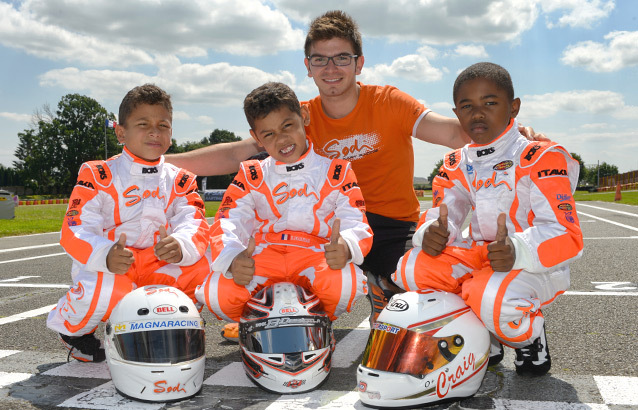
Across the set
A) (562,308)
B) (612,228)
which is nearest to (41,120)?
(612,228)

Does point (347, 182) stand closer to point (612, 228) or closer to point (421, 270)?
point (421, 270)

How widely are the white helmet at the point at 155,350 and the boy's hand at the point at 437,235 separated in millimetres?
1396

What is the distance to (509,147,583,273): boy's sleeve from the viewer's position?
9.61 ft

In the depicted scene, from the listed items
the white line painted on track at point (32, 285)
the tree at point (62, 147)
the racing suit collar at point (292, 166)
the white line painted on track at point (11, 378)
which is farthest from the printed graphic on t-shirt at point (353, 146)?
the tree at point (62, 147)

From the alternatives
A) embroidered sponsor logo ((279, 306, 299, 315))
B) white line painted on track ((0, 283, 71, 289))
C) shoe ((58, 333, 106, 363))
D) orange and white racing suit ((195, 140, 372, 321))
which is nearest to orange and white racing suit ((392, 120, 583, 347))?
orange and white racing suit ((195, 140, 372, 321))

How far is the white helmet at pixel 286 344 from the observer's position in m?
2.96

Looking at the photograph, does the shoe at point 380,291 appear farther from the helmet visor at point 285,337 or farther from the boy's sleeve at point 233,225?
the helmet visor at point 285,337

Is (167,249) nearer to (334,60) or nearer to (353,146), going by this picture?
(353,146)

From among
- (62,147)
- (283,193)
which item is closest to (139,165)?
(283,193)

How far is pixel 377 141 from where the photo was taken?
4.62 m

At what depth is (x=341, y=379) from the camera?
3285 mm

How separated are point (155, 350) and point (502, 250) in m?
1.92

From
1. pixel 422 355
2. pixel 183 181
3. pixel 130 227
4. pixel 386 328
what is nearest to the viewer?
pixel 422 355

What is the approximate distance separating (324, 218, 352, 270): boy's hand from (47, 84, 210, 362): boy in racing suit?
0.97m
